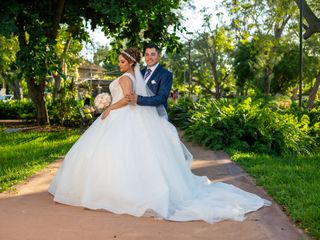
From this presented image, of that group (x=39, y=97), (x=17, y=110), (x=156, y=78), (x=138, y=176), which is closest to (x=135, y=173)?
(x=138, y=176)

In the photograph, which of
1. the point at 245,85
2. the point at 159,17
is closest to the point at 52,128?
the point at 159,17

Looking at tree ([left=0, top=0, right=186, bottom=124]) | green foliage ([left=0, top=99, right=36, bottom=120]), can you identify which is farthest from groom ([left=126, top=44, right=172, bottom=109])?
green foliage ([left=0, top=99, right=36, bottom=120])

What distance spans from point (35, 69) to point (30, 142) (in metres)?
2.22

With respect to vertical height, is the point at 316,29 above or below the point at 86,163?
above

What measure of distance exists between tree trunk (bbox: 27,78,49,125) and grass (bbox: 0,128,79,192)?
2.22 metres

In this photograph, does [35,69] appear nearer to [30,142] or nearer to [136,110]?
[30,142]

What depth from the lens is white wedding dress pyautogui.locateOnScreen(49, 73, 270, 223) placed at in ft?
16.5

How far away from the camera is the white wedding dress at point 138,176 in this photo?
504 cm

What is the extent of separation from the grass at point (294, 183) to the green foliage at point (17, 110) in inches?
624

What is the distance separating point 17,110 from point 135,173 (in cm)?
2033

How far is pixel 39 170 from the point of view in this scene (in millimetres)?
7848

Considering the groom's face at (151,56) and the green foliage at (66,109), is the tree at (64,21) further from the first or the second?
the groom's face at (151,56)

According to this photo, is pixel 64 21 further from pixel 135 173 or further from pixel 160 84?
pixel 135 173

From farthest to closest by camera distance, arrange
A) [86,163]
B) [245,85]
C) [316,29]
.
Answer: [245,85]
[316,29]
[86,163]
